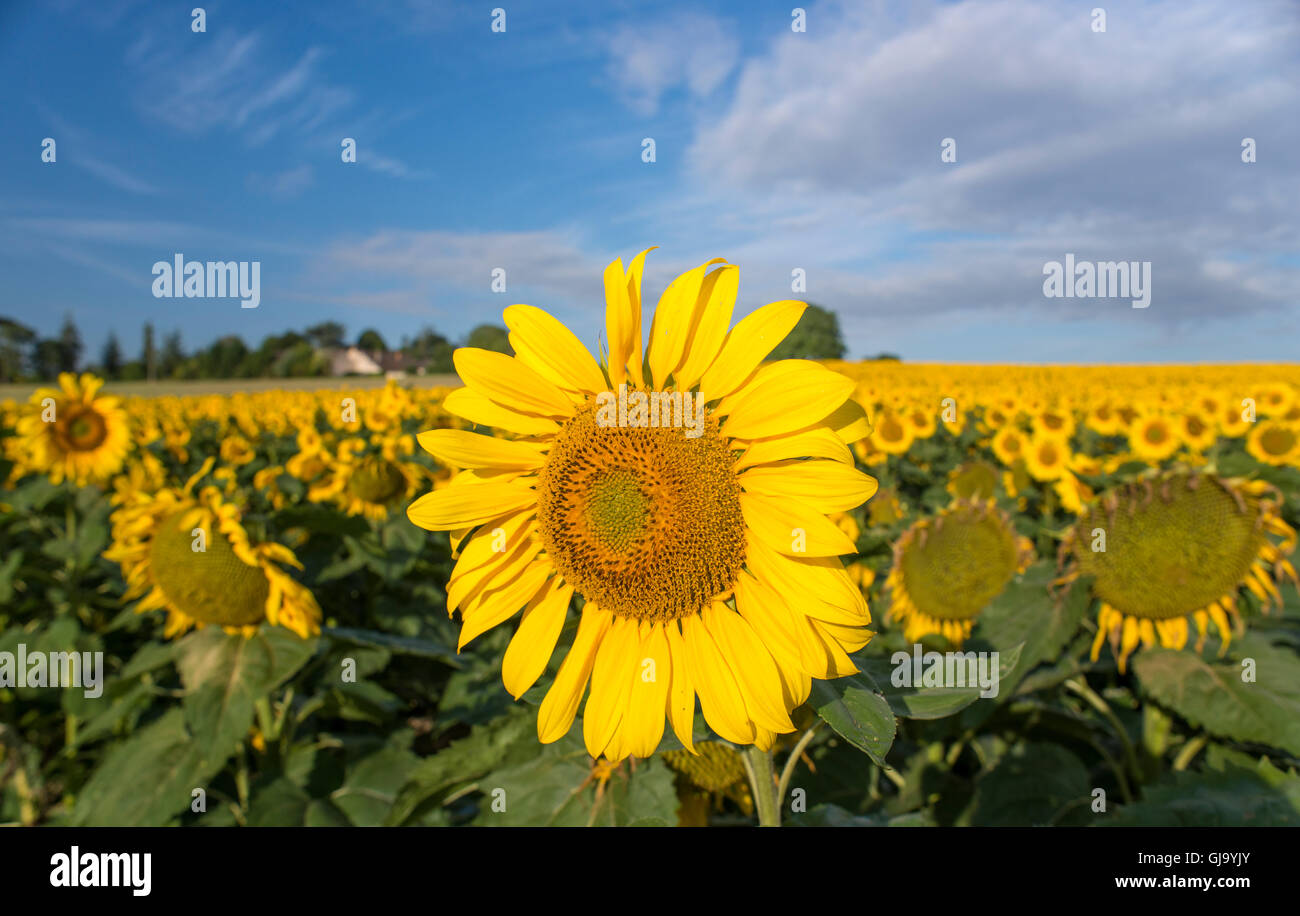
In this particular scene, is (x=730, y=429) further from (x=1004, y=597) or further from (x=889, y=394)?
(x=889, y=394)

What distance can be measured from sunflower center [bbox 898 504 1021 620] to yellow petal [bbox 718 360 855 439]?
319 cm

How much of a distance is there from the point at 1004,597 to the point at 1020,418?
950cm

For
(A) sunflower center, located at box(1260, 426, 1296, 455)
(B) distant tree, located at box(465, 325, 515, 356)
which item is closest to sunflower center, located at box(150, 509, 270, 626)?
(B) distant tree, located at box(465, 325, 515, 356)

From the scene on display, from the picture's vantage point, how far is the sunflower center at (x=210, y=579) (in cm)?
339

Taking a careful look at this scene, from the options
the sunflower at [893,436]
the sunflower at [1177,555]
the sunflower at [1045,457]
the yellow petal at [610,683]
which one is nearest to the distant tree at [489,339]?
the yellow petal at [610,683]

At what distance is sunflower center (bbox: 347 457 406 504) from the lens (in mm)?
6633

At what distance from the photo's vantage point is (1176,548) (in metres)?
3.35

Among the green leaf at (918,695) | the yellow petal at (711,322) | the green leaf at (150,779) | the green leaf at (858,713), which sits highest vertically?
the yellow petal at (711,322)

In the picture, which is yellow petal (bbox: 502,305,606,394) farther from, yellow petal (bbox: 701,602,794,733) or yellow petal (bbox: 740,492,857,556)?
yellow petal (bbox: 701,602,794,733)

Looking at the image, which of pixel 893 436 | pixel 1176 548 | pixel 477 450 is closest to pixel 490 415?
pixel 477 450

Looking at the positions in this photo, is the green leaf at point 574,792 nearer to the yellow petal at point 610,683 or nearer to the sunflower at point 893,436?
the yellow petal at point 610,683

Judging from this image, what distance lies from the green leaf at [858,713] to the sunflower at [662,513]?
39 millimetres
